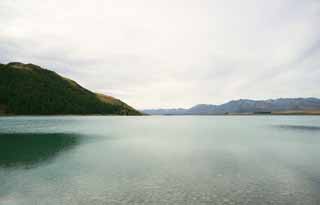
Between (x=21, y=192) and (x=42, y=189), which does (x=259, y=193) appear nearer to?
(x=42, y=189)

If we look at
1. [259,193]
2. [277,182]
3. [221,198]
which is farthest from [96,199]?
[277,182]

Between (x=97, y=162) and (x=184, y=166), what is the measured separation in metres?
12.9

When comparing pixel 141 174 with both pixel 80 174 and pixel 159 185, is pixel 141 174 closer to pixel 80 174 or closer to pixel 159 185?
pixel 159 185

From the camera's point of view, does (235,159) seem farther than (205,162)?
Yes

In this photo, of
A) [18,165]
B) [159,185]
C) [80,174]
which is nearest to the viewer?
[159,185]

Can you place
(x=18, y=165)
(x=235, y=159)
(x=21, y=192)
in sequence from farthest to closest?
1. (x=235, y=159)
2. (x=18, y=165)
3. (x=21, y=192)

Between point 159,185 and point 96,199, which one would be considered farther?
point 159,185

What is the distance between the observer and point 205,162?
33500 millimetres

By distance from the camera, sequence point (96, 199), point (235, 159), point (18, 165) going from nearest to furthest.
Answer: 1. point (96, 199)
2. point (18, 165)
3. point (235, 159)

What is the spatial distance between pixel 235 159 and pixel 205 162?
575 centimetres

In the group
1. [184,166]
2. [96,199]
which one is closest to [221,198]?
[96,199]

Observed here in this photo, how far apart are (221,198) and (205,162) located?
15.0m

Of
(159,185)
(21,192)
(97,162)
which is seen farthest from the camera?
(97,162)

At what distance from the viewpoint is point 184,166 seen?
30938 millimetres
